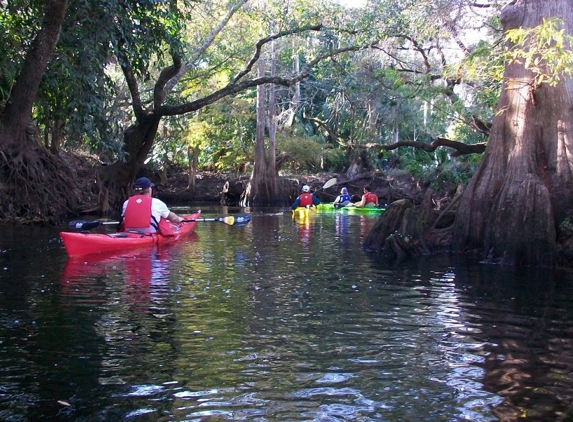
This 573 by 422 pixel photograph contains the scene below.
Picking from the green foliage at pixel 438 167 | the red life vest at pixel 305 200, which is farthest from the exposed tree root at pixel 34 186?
the green foliage at pixel 438 167

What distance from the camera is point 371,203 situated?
26.0 meters

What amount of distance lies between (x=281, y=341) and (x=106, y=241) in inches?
265

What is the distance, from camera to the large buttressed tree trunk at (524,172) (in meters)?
11.2

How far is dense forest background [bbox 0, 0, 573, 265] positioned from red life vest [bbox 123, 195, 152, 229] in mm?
2964

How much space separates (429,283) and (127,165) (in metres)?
14.1

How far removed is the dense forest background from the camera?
1160 cm

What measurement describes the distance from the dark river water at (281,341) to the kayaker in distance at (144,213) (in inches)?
84.5

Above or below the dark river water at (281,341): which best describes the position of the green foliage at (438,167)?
above

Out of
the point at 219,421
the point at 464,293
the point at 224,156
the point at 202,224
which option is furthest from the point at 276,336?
the point at 224,156

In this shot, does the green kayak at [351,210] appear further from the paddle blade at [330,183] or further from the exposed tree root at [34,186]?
the exposed tree root at [34,186]

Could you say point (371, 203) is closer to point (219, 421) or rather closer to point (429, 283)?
point (429, 283)

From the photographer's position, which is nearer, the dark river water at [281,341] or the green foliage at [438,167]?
the dark river water at [281,341]

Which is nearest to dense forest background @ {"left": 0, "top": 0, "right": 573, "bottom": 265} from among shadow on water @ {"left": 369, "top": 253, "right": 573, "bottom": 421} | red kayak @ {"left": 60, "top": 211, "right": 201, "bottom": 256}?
shadow on water @ {"left": 369, "top": 253, "right": 573, "bottom": 421}

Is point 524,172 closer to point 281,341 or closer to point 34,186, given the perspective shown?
point 281,341
